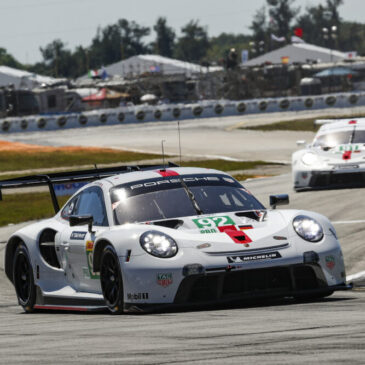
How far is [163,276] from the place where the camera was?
309 inches

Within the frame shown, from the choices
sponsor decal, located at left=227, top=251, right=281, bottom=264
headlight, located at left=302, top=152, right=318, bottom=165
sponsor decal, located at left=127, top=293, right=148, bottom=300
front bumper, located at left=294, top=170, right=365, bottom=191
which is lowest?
front bumper, located at left=294, top=170, right=365, bottom=191

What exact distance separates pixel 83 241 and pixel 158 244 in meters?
1.16

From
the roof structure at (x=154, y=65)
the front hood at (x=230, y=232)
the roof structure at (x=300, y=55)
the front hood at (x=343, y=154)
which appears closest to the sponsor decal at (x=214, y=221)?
the front hood at (x=230, y=232)

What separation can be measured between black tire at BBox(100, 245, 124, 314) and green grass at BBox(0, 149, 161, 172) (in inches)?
1126

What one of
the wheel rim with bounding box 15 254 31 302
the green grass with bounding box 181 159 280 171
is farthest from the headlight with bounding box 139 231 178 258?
the green grass with bounding box 181 159 280 171

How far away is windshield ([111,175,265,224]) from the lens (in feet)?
29.1

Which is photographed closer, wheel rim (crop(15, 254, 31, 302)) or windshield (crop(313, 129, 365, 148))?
wheel rim (crop(15, 254, 31, 302))

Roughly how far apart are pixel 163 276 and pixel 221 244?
0.55 meters

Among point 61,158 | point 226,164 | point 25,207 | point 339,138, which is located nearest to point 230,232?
point 339,138

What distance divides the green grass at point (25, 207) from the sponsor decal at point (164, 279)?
42.6 feet

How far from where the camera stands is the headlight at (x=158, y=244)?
798cm

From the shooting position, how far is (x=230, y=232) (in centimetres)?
823

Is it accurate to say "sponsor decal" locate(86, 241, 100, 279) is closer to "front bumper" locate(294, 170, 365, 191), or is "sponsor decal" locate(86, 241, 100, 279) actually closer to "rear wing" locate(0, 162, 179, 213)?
"rear wing" locate(0, 162, 179, 213)

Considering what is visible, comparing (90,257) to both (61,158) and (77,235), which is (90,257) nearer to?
(77,235)
